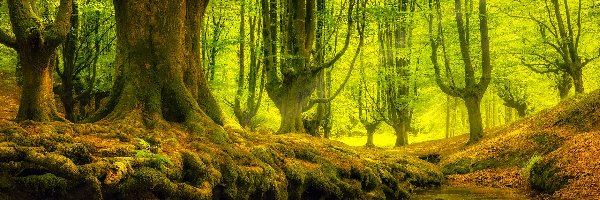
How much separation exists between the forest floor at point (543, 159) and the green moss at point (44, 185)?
9.93 metres

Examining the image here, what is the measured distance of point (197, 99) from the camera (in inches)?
430

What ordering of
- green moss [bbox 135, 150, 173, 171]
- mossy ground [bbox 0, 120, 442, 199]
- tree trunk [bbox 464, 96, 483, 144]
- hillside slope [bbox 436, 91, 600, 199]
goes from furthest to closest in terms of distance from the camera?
tree trunk [bbox 464, 96, 483, 144] → hillside slope [bbox 436, 91, 600, 199] → green moss [bbox 135, 150, 173, 171] → mossy ground [bbox 0, 120, 442, 199]

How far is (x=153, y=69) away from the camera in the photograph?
9.93m

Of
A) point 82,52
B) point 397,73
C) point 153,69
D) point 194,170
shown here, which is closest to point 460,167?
point 153,69

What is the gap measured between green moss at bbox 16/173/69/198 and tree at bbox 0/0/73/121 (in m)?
4.75

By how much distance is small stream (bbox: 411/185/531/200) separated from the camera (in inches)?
505

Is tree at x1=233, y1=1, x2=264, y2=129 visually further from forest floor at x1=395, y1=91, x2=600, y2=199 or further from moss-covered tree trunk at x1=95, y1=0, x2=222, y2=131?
moss-covered tree trunk at x1=95, y1=0, x2=222, y2=131

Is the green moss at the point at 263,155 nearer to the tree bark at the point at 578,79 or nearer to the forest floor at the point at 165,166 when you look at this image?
the forest floor at the point at 165,166

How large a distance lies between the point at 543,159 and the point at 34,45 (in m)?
13.3

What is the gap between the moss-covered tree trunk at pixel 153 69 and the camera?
31.9 ft

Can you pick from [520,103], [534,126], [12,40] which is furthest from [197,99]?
[520,103]

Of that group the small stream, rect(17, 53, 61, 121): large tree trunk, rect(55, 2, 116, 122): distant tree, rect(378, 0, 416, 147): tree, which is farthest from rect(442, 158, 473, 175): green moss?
rect(17, 53, 61, 121): large tree trunk

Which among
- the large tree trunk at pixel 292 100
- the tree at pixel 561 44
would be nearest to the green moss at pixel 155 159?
the large tree trunk at pixel 292 100

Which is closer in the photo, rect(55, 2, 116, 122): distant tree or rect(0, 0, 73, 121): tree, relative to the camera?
rect(0, 0, 73, 121): tree
